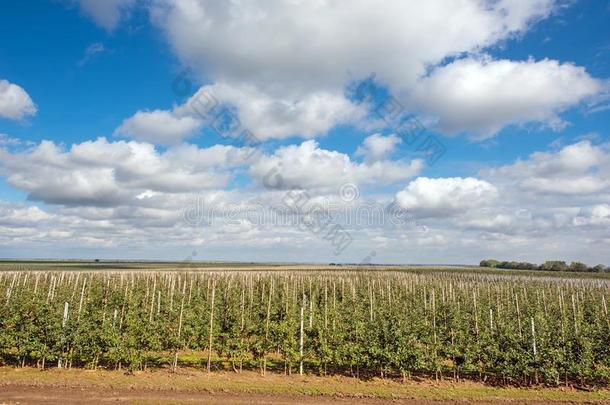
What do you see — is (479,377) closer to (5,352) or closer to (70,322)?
(70,322)

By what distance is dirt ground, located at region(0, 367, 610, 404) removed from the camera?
13.5 metres

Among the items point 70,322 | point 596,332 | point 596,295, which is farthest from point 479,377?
point 596,295

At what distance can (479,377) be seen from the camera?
56.4 feet

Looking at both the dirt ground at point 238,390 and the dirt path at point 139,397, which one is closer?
the dirt path at point 139,397

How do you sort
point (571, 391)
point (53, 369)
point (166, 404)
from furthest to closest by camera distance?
point (53, 369) → point (571, 391) → point (166, 404)

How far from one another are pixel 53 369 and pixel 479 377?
60.5 ft

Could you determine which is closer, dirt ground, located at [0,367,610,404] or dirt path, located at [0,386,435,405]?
dirt path, located at [0,386,435,405]

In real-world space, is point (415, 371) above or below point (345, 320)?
below

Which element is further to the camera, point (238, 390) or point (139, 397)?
point (238, 390)

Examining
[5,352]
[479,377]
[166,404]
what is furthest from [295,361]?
[5,352]

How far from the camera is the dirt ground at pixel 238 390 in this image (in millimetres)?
13547

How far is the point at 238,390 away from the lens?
48.4 feet

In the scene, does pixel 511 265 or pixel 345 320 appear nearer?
pixel 345 320

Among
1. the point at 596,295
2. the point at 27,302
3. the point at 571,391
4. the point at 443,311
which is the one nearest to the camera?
the point at 571,391
